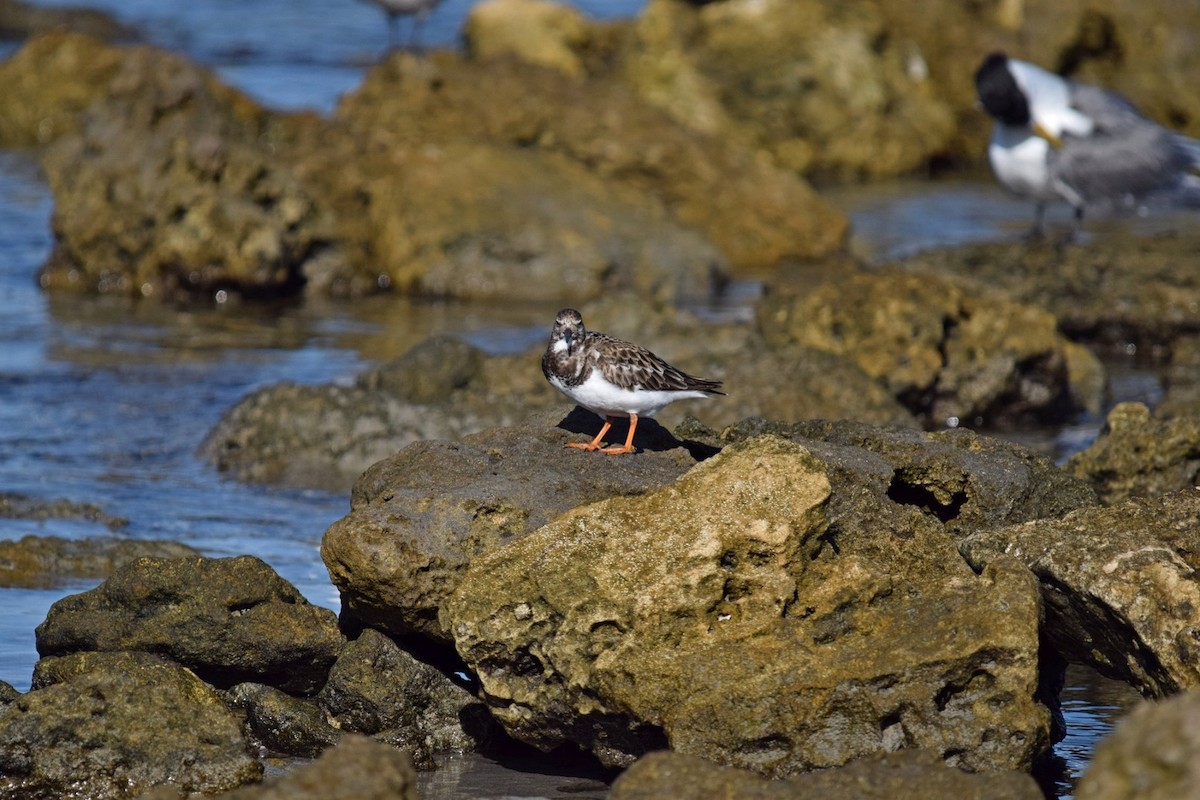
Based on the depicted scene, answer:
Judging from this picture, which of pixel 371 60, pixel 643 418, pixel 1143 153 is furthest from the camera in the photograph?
pixel 371 60

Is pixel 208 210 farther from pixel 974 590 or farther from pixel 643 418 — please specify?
pixel 974 590

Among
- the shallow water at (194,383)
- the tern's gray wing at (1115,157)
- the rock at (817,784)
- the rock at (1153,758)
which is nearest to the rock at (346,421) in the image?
the shallow water at (194,383)

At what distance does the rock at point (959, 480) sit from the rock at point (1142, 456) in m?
1.57

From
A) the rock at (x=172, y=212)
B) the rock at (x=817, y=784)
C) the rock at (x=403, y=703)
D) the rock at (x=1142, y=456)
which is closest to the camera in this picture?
the rock at (x=817, y=784)

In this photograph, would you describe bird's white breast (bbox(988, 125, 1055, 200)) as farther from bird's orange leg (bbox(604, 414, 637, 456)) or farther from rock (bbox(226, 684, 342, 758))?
rock (bbox(226, 684, 342, 758))

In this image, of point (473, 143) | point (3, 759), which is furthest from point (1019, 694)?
point (473, 143)

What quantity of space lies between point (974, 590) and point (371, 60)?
23787mm

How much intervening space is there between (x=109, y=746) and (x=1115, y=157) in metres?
10.6

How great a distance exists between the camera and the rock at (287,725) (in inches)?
219

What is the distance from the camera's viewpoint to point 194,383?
454 inches

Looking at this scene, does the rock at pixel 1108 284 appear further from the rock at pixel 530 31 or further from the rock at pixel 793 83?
the rock at pixel 530 31

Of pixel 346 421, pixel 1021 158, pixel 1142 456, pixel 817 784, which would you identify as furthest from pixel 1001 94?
pixel 817 784

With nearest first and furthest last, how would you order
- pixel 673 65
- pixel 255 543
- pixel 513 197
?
pixel 255 543, pixel 513 197, pixel 673 65

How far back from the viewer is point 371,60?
2753 cm
